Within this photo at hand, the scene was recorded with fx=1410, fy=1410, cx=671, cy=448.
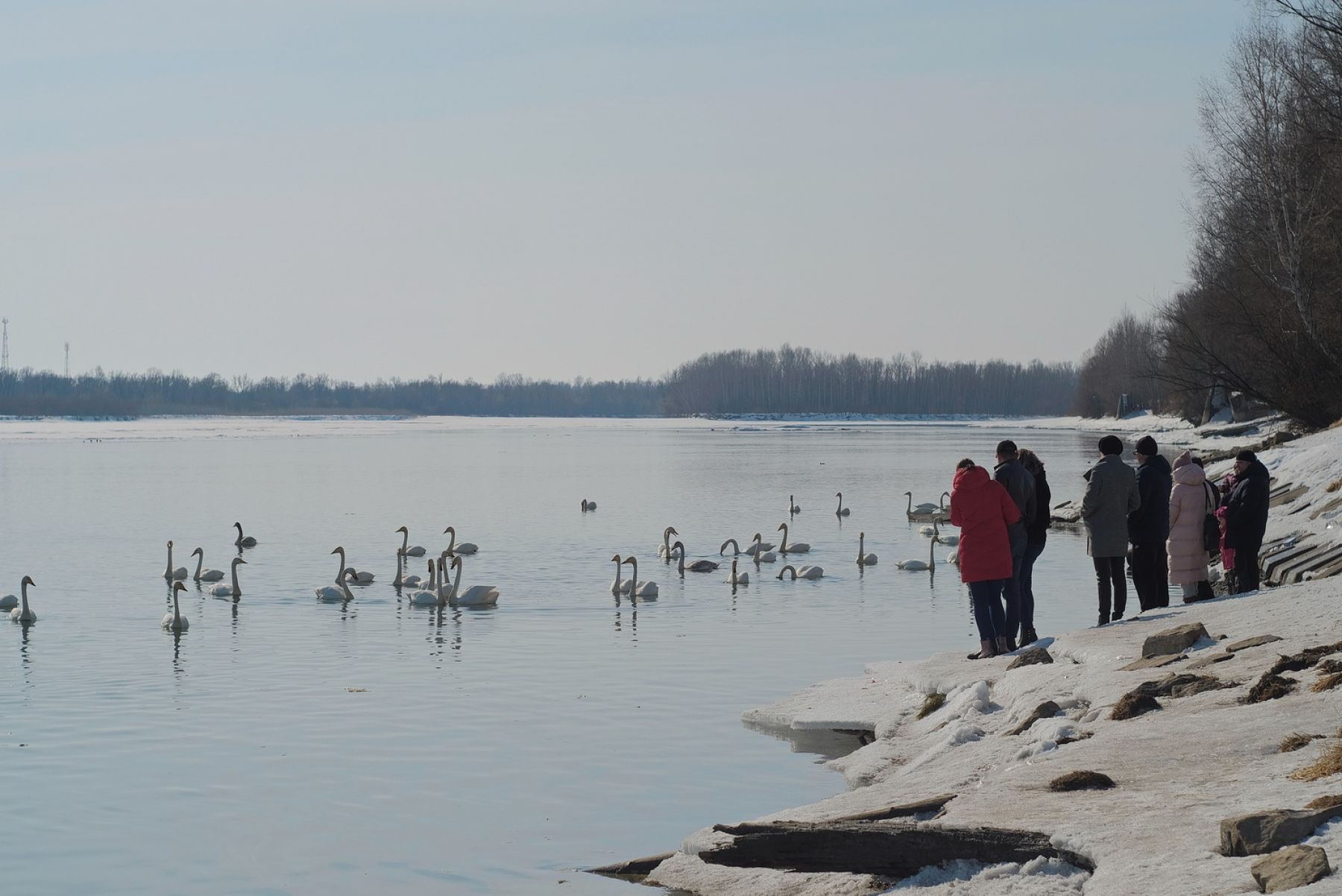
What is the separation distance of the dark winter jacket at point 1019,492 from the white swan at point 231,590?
1121 cm

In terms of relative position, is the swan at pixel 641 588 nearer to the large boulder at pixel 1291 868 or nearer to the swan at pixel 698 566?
the swan at pixel 698 566

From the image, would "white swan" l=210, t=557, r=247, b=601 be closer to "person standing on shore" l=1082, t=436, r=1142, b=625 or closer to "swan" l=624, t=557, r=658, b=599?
"swan" l=624, t=557, r=658, b=599

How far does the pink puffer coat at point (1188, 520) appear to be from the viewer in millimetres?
12875

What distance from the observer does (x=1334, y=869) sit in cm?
496

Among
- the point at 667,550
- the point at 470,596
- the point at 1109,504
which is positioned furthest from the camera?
the point at 667,550

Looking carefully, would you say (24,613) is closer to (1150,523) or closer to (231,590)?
(231,590)

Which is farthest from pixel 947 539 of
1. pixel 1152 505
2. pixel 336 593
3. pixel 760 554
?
pixel 1152 505

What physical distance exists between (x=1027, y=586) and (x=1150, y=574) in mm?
1657

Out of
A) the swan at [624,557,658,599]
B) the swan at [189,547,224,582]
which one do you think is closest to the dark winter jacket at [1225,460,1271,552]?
the swan at [624,557,658,599]

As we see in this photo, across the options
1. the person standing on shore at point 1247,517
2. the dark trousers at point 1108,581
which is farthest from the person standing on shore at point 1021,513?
the person standing on shore at point 1247,517

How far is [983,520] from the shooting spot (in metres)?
11.2

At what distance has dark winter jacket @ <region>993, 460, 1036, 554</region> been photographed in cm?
1150

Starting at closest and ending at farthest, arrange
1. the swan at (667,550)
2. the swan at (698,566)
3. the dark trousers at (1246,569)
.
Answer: the dark trousers at (1246,569), the swan at (698,566), the swan at (667,550)

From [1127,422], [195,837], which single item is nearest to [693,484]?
[195,837]
